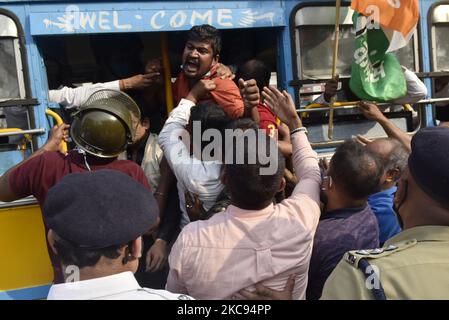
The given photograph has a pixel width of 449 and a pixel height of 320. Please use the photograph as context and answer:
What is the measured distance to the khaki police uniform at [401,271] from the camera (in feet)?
3.27

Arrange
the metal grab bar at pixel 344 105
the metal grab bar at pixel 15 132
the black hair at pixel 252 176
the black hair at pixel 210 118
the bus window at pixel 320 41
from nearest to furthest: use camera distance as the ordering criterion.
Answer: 1. the black hair at pixel 252 176
2. the black hair at pixel 210 118
3. the metal grab bar at pixel 15 132
4. the metal grab bar at pixel 344 105
5. the bus window at pixel 320 41

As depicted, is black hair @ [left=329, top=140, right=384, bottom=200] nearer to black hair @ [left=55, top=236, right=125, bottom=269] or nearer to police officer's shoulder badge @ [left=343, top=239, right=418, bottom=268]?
police officer's shoulder badge @ [left=343, top=239, right=418, bottom=268]

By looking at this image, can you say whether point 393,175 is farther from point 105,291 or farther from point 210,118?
point 105,291

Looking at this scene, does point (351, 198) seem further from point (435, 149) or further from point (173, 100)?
point (173, 100)

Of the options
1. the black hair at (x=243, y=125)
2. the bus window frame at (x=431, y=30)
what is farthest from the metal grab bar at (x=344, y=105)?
the black hair at (x=243, y=125)

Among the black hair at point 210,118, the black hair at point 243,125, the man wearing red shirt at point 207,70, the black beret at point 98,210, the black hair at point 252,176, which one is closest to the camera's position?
the black beret at point 98,210

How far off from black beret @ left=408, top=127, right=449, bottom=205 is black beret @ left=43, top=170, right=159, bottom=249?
2.41ft

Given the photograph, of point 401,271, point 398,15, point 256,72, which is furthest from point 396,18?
point 401,271

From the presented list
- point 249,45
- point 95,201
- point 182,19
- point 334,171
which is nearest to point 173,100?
point 182,19

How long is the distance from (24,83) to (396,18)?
235 centimetres

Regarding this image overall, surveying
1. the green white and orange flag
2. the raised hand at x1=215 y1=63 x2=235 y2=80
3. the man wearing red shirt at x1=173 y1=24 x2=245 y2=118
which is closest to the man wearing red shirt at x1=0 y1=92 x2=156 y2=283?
the man wearing red shirt at x1=173 y1=24 x2=245 y2=118

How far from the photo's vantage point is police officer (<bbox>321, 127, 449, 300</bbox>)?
1.00 metres

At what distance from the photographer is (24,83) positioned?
265 centimetres

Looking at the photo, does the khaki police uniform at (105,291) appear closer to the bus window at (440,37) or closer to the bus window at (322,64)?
the bus window at (322,64)
